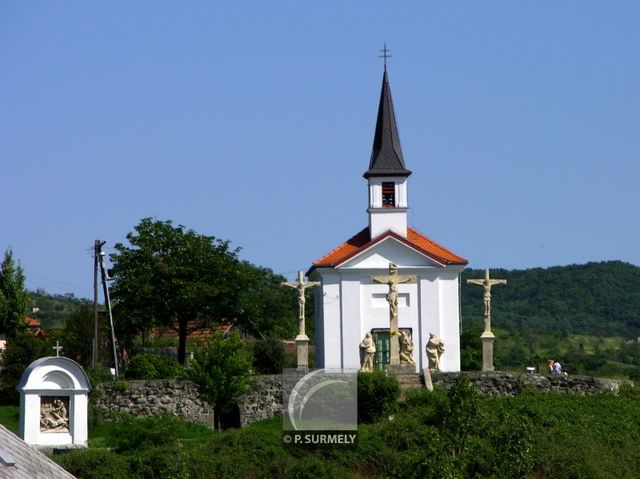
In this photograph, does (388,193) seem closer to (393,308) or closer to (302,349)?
(302,349)

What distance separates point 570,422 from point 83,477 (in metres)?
12.4

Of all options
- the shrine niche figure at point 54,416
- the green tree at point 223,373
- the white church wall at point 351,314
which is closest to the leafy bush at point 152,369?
the green tree at point 223,373

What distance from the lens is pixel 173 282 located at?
52.1 metres

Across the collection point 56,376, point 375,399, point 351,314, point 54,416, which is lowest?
point 54,416

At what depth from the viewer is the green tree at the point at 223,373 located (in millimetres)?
39594

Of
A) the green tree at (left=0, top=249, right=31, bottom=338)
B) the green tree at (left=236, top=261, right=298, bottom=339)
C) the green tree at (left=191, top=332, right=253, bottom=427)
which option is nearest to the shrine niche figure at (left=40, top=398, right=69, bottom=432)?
the green tree at (left=191, top=332, right=253, bottom=427)

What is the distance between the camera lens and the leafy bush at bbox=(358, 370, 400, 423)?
3756 cm

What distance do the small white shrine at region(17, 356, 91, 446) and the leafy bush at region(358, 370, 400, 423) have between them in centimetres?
690

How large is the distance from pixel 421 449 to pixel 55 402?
353 inches

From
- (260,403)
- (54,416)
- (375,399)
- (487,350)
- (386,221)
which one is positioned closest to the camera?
(54,416)

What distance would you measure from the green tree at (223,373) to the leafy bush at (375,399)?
3557 millimetres

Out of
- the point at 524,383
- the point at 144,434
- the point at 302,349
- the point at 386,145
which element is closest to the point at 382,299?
the point at 302,349

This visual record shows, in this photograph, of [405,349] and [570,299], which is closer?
[405,349]

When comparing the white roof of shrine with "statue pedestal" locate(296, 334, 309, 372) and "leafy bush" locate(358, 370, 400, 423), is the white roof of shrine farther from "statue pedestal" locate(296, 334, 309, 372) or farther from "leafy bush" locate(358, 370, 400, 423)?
"statue pedestal" locate(296, 334, 309, 372)
